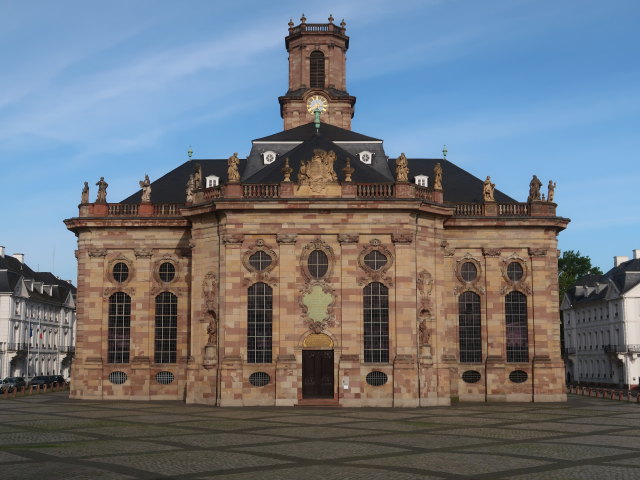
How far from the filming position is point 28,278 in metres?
108

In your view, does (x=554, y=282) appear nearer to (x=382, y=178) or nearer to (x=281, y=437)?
(x=382, y=178)

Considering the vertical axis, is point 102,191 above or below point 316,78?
below

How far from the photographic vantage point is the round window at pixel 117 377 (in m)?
56.2

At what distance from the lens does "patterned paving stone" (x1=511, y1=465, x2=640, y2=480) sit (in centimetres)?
2089

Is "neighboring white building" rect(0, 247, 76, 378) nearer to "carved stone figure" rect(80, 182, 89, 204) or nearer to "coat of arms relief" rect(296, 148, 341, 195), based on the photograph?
"carved stone figure" rect(80, 182, 89, 204)

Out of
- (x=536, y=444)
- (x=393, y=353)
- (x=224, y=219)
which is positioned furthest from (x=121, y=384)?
(x=536, y=444)

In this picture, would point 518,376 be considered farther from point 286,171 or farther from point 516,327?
point 286,171

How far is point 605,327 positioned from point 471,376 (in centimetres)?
4662

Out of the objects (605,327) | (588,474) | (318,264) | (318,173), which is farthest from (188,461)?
(605,327)

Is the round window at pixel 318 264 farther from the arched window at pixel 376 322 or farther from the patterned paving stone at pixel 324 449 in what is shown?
the patterned paving stone at pixel 324 449

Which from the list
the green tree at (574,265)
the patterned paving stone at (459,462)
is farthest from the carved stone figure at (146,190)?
the green tree at (574,265)

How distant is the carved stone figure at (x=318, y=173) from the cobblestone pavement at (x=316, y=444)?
13.6 meters

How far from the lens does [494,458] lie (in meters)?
24.5

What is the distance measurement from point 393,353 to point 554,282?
48.9 ft
